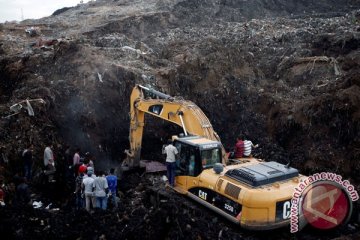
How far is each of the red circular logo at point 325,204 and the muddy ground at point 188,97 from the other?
1.70 feet

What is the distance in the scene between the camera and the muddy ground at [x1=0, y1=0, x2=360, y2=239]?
8802mm

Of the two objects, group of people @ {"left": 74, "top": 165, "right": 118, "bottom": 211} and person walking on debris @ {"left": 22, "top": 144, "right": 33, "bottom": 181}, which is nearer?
group of people @ {"left": 74, "top": 165, "right": 118, "bottom": 211}

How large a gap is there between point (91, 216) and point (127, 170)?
2813mm

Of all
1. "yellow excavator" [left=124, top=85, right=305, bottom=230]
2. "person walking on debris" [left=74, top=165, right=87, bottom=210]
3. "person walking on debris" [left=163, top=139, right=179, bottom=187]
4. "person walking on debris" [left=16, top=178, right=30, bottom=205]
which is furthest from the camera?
"person walking on debris" [left=74, top=165, right=87, bottom=210]

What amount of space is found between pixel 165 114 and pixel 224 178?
2882 millimetres

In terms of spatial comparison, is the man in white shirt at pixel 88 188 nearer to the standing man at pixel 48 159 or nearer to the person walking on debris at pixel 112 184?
the person walking on debris at pixel 112 184

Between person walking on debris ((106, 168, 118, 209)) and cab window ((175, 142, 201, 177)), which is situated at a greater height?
cab window ((175, 142, 201, 177))

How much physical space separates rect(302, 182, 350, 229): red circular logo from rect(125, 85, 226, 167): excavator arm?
2237mm

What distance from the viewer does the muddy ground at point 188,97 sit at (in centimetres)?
880

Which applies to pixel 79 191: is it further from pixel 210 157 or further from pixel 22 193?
pixel 210 157

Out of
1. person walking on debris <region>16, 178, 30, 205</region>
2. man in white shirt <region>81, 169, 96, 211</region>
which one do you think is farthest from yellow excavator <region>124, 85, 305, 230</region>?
person walking on debris <region>16, 178, 30, 205</region>

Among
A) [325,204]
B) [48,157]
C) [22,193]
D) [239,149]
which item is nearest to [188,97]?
[239,149]

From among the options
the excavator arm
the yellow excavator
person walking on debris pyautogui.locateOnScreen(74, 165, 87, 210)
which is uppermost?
the excavator arm

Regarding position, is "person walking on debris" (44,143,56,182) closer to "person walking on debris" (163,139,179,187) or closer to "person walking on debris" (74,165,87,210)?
"person walking on debris" (74,165,87,210)
